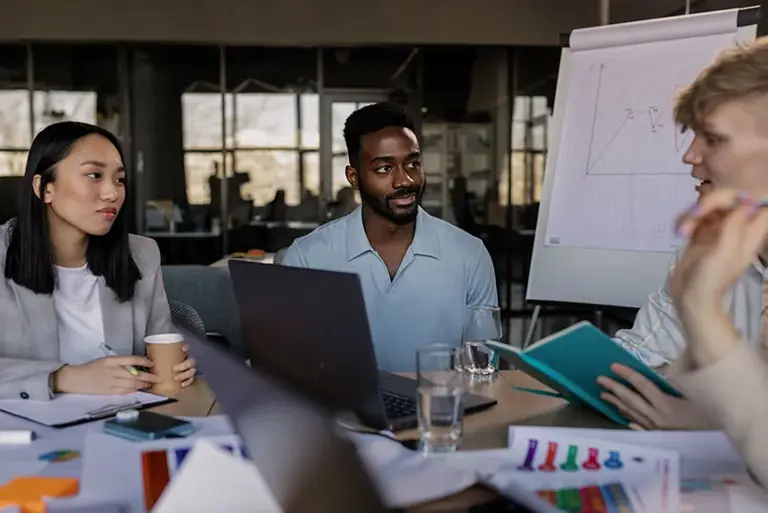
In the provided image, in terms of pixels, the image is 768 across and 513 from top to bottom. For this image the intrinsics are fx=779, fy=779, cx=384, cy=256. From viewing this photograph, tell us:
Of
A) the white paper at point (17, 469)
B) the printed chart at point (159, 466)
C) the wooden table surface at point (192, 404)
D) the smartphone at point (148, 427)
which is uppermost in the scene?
the printed chart at point (159, 466)

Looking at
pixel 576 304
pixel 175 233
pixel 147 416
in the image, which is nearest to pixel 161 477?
pixel 147 416

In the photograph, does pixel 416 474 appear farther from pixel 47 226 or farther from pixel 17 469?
pixel 47 226

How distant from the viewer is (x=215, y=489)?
907mm

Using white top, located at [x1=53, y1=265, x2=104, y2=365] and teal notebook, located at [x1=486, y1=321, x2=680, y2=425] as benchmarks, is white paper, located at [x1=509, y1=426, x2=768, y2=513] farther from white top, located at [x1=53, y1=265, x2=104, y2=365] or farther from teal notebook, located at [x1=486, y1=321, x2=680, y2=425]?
white top, located at [x1=53, y1=265, x2=104, y2=365]

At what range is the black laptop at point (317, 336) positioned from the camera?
106cm

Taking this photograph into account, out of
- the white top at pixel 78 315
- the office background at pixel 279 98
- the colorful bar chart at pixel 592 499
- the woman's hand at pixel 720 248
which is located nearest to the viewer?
the colorful bar chart at pixel 592 499

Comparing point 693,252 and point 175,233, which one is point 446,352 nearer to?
point 693,252

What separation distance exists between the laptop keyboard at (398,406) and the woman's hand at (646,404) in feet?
1.05

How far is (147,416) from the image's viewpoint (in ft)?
4.26

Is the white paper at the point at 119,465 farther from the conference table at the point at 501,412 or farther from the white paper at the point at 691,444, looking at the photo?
the white paper at the point at 691,444

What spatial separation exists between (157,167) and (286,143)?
1067mm

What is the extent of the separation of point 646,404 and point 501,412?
25cm

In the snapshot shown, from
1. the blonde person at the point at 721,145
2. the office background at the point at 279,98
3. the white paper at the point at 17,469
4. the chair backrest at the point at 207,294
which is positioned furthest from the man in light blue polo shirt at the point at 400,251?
the office background at the point at 279,98

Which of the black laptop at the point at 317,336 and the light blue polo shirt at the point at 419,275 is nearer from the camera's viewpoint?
the black laptop at the point at 317,336
